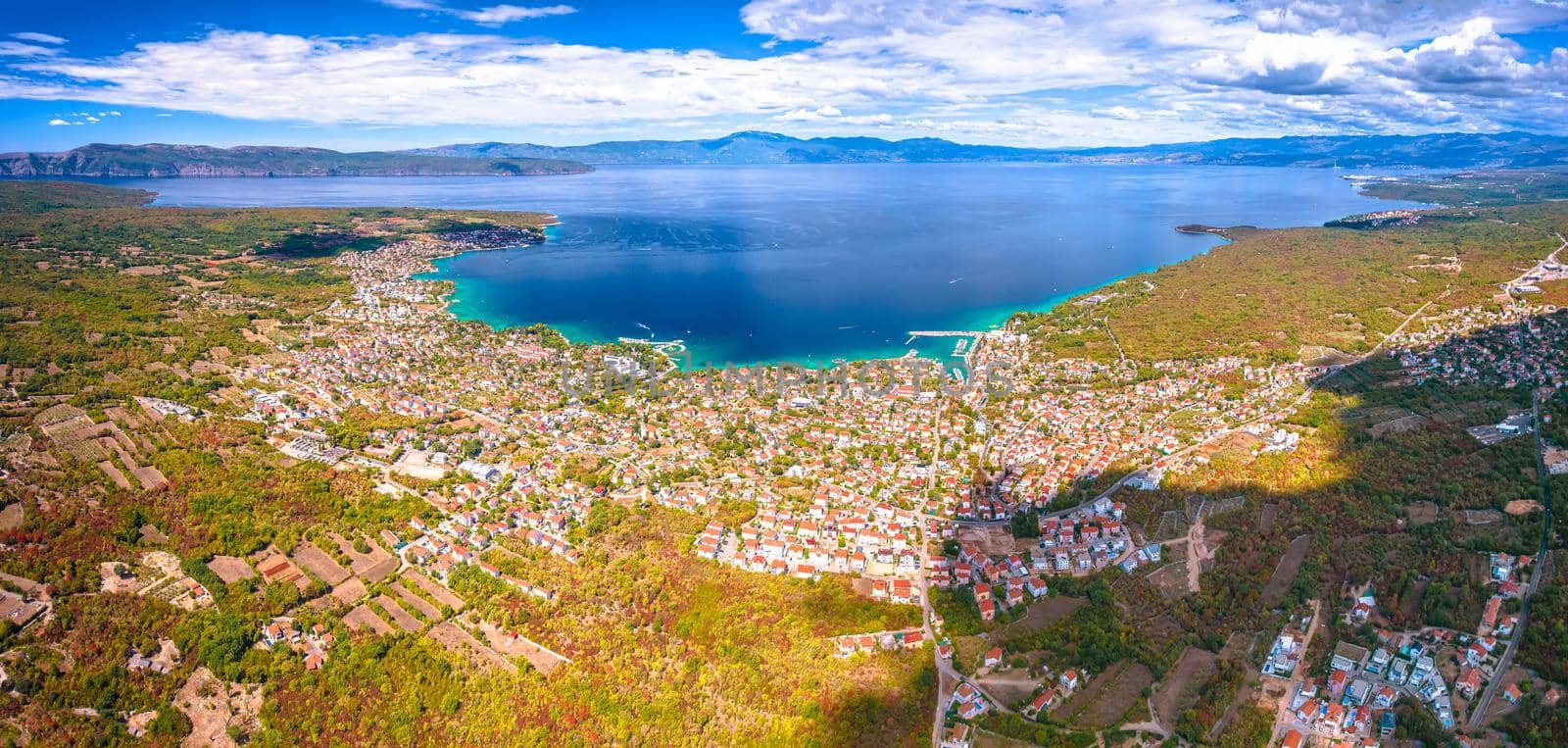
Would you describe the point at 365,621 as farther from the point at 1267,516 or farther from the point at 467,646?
the point at 1267,516

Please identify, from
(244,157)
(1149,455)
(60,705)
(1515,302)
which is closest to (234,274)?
(60,705)

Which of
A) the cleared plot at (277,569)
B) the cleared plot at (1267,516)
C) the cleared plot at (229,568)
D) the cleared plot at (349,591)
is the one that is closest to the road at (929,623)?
the cleared plot at (1267,516)

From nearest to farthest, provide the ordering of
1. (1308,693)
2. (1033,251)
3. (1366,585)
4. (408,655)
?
(1308,693) < (408,655) < (1366,585) < (1033,251)

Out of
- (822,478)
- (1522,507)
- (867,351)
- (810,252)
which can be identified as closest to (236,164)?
(810,252)

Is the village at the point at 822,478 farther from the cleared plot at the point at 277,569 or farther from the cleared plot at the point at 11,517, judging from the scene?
the cleared plot at the point at 11,517

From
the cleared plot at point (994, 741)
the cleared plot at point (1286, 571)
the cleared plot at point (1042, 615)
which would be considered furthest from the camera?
the cleared plot at point (1286, 571)

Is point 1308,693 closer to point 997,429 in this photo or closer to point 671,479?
point 997,429
